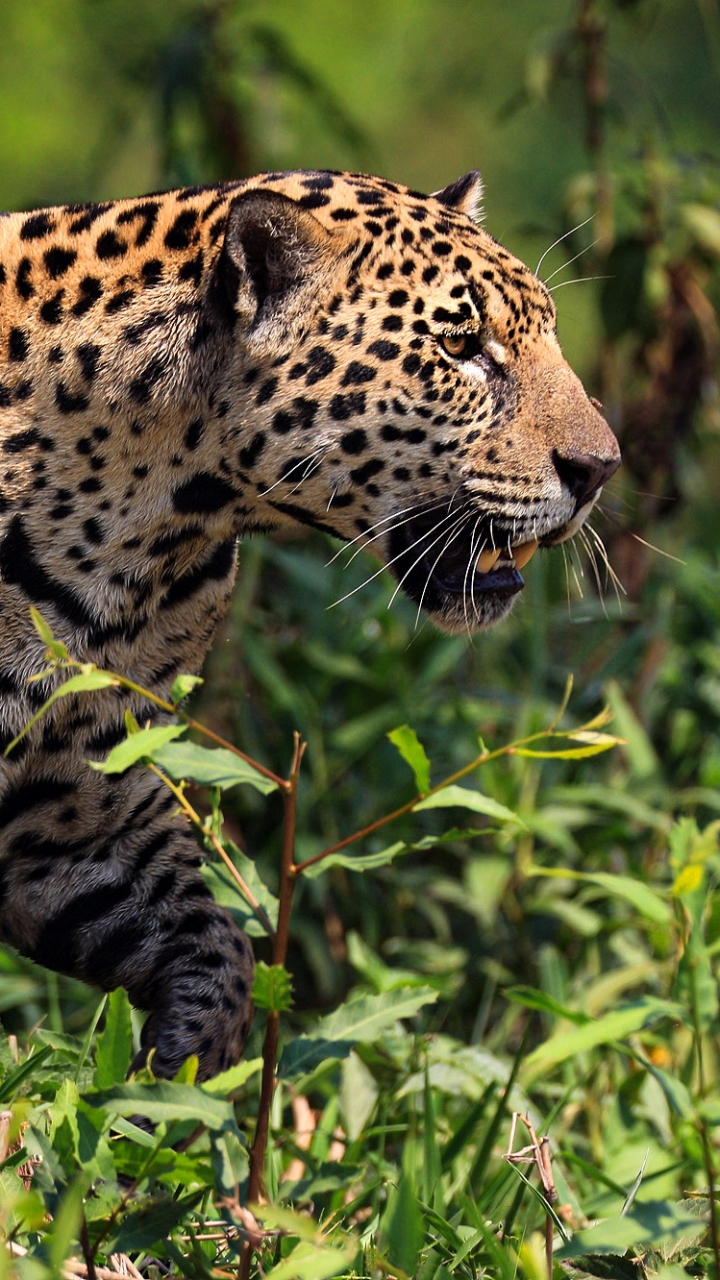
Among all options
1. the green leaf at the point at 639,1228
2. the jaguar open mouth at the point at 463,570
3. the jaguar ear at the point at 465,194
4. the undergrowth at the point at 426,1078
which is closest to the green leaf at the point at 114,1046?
the undergrowth at the point at 426,1078

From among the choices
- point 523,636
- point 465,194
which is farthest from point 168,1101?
point 523,636

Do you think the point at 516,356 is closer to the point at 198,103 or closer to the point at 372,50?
the point at 198,103

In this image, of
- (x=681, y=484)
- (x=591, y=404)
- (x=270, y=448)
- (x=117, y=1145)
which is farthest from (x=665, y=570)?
(x=117, y=1145)

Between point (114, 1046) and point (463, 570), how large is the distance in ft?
4.73

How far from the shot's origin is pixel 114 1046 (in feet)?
8.50

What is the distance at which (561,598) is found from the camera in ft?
23.1

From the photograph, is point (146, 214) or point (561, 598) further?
point (561, 598)

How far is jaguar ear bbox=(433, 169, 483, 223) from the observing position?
3.94 m

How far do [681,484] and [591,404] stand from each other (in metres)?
2.94

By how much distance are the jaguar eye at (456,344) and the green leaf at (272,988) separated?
1.55 metres

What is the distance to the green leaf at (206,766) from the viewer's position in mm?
2393

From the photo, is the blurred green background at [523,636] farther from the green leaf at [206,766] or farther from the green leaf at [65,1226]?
the green leaf at [65,1226]

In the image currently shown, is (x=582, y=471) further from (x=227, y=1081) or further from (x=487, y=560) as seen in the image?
(x=227, y=1081)

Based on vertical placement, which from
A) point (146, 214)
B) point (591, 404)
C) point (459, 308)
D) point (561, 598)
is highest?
point (146, 214)
